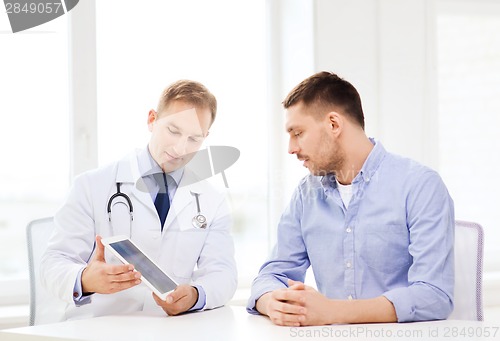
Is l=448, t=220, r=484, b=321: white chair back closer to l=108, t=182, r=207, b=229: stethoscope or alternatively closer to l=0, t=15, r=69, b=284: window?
l=108, t=182, r=207, b=229: stethoscope

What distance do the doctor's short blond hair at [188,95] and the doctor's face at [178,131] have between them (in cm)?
1

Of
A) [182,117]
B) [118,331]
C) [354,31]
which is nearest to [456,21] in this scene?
[354,31]

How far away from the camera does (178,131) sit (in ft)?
7.06

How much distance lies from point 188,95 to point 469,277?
38.5 inches

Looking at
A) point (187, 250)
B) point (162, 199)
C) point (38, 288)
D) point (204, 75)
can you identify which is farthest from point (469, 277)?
point (204, 75)

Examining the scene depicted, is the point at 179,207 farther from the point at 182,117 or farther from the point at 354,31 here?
Answer: the point at 354,31

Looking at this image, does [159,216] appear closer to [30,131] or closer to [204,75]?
[30,131]

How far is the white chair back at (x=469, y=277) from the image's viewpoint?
1886 mm

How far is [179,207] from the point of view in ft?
7.02

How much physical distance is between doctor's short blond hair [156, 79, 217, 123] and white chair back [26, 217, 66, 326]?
A: 514 millimetres

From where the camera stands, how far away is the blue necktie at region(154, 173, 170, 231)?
2.17 meters

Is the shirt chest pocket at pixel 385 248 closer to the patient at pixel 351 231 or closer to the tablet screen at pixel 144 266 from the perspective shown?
the patient at pixel 351 231

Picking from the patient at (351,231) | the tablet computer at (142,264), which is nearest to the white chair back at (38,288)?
the tablet computer at (142,264)

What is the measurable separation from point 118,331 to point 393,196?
→ 0.83 meters
